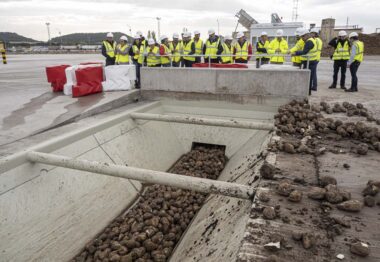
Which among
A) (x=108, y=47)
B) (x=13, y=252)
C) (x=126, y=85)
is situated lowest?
(x=13, y=252)

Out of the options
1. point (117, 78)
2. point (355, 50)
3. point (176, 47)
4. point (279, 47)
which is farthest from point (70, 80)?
point (355, 50)

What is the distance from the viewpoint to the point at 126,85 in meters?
9.53

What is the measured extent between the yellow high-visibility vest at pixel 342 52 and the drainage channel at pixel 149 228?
621 centimetres

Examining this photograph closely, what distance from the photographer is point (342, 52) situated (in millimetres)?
8969

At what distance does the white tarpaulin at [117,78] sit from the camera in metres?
9.44

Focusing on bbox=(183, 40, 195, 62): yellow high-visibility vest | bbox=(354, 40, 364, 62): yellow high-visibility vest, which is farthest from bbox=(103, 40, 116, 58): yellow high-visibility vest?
bbox=(354, 40, 364, 62): yellow high-visibility vest

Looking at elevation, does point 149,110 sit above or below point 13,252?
above

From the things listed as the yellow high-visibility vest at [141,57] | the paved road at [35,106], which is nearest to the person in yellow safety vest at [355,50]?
the paved road at [35,106]

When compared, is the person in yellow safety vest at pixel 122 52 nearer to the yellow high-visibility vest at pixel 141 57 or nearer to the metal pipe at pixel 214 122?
the yellow high-visibility vest at pixel 141 57

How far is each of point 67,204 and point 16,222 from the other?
870 millimetres

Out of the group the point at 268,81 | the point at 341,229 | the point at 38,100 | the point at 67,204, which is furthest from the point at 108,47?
the point at 341,229

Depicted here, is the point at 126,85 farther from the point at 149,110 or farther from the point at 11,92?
the point at 11,92

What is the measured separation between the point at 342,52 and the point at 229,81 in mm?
3616

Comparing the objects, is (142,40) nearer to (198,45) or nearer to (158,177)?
(198,45)
